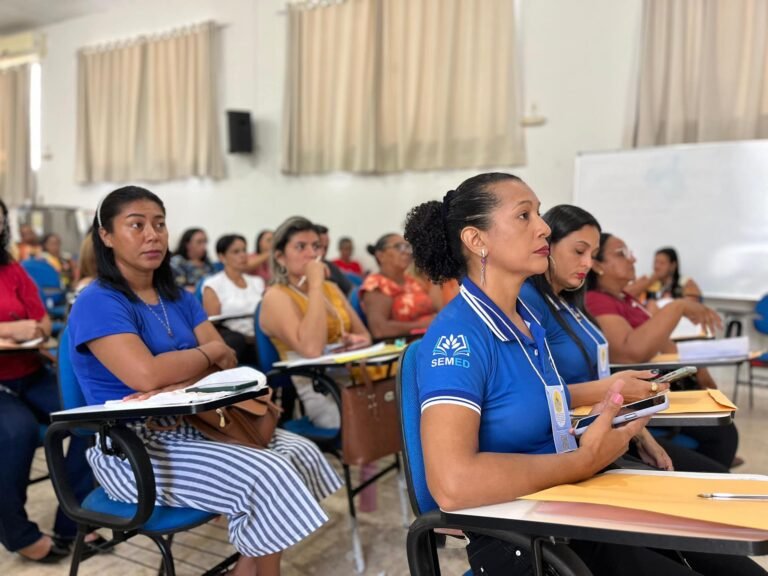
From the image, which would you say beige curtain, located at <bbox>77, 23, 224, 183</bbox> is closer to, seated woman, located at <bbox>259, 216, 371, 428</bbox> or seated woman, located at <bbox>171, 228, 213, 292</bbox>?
seated woman, located at <bbox>171, 228, 213, 292</bbox>

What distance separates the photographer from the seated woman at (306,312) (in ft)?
8.41

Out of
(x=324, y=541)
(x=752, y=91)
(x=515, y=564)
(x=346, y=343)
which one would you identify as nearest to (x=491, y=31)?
(x=752, y=91)

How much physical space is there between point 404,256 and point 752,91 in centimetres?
351

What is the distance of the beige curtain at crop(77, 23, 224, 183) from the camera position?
8.53 m

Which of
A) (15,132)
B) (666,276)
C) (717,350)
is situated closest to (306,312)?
(717,350)

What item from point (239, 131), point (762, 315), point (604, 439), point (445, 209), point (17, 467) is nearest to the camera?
point (604, 439)

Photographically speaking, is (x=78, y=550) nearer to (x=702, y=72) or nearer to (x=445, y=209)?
(x=445, y=209)

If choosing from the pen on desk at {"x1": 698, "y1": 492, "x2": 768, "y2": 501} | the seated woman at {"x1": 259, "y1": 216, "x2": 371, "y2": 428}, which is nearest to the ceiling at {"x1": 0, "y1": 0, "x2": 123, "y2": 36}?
the seated woman at {"x1": 259, "y1": 216, "x2": 371, "y2": 428}

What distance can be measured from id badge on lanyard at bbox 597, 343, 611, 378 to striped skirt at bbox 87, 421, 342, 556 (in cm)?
88

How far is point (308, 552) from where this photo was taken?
2.47 meters

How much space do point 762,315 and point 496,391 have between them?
4613mm

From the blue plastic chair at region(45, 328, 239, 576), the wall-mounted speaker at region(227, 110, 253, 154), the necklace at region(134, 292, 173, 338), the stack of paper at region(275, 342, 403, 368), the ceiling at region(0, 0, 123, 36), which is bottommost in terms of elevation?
the blue plastic chair at region(45, 328, 239, 576)

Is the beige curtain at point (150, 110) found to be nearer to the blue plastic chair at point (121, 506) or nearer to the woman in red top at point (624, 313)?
the woman in red top at point (624, 313)

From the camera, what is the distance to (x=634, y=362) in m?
2.42
